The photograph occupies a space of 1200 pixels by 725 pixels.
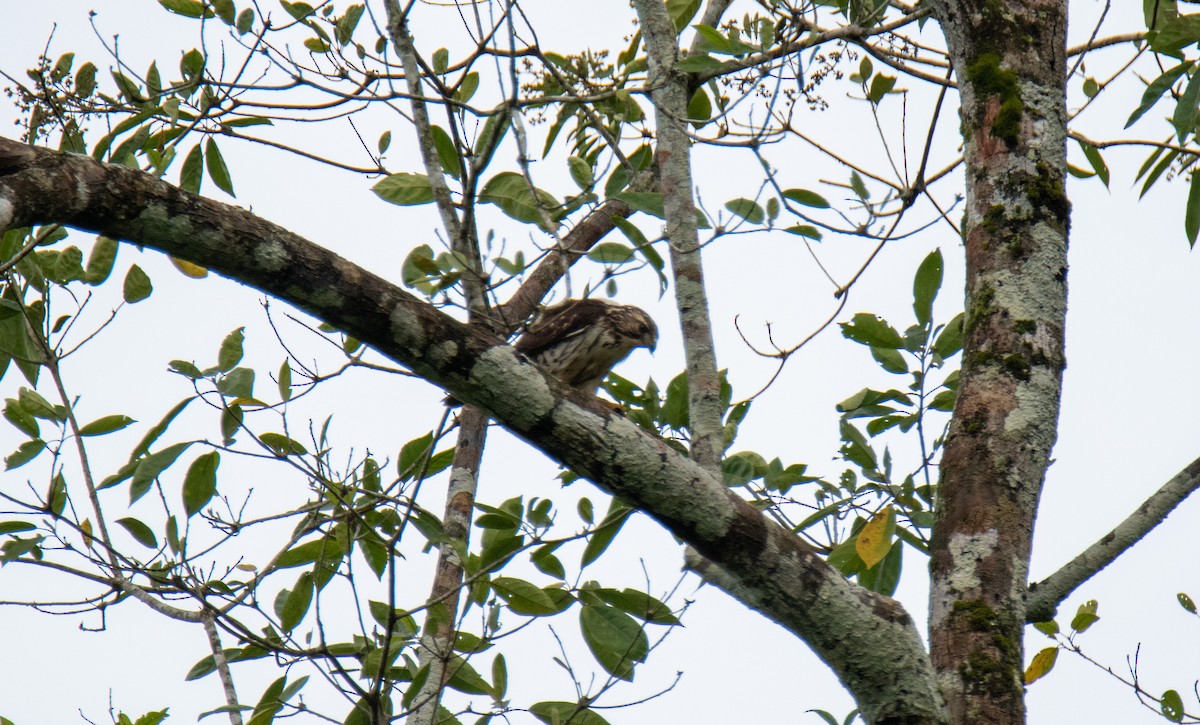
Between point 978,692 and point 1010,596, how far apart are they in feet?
0.74

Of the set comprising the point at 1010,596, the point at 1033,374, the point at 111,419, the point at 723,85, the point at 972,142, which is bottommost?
the point at 1010,596

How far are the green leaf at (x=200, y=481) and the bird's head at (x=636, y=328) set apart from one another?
2.72 m

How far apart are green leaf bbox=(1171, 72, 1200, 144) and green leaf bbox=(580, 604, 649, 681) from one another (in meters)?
2.05

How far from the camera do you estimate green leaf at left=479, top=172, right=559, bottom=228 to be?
3.33m

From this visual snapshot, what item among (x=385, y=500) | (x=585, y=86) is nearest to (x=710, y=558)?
(x=385, y=500)

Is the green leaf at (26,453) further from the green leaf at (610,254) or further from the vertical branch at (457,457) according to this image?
the green leaf at (610,254)

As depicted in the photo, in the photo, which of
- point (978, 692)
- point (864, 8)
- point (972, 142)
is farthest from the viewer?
point (864, 8)

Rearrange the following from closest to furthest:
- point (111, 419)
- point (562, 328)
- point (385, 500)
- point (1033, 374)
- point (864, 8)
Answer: point (1033, 374) → point (385, 500) → point (111, 419) → point (864, 8) → point (562, 328)

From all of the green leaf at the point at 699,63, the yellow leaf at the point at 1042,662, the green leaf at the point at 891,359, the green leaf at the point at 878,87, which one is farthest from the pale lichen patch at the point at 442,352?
the yellow leaf at the point at 1042,662

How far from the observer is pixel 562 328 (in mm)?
5672

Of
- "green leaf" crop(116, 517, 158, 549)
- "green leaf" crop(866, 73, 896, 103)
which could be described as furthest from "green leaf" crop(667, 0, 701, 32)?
"green leaf" crop(116, 517, 158, 549)

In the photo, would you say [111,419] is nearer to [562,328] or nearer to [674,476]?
[674,476]

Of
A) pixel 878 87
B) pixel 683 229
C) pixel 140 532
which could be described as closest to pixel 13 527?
pixel 140 532

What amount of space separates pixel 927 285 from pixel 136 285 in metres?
2.61
